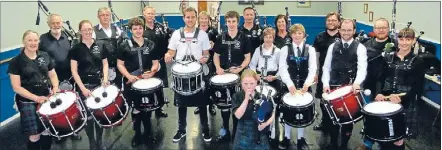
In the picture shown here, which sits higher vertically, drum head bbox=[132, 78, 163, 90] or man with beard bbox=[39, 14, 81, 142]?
man with beard bbox=[39, 14, 81, 142]

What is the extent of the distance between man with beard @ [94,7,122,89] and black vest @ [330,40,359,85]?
7.86ft

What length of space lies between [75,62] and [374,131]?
116 inches

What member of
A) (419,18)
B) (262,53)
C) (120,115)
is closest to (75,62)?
(120,115)

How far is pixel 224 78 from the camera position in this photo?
386cm

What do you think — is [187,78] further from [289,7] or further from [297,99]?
[289,7]

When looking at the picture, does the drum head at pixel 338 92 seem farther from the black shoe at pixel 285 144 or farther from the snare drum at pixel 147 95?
the snare drum at pixel 147 95

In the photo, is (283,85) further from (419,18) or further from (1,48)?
(1,48)

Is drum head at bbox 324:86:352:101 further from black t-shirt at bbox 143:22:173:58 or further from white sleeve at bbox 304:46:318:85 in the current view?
black t-shirt at bbox 143:22:173:58

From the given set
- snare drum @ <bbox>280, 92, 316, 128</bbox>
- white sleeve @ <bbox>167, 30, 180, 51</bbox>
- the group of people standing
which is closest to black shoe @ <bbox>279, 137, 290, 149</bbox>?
the group of people standing

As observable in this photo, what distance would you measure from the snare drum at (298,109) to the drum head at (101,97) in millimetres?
1643

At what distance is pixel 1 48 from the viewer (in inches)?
186

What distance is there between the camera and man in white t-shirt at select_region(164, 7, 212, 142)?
13.1ft

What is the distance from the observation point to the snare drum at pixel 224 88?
373 centimetres

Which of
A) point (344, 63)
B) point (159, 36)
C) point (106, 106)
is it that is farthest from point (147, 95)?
point (344, 63)
